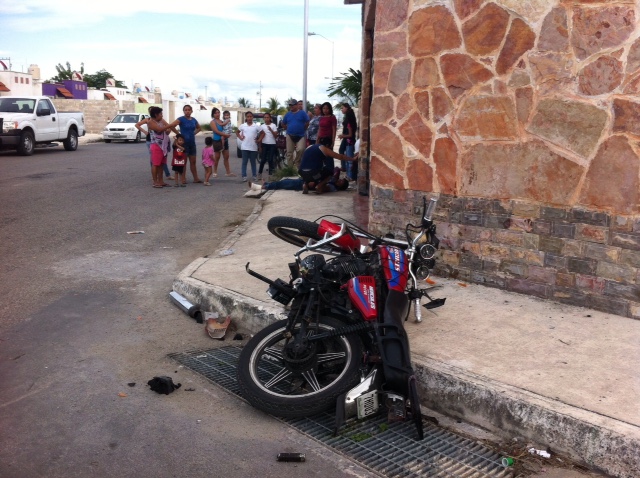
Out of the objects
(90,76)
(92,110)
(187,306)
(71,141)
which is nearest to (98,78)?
(90,76)

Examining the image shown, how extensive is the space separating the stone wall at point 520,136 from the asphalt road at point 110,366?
108 inches

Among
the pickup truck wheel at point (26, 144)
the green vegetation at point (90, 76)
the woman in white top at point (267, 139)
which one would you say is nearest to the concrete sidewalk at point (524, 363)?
the woman in white top at point (267, 139)

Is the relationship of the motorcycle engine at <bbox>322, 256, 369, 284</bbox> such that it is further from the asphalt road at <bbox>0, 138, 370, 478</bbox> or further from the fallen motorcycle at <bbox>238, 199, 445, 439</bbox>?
the asphalt road at <bbox>0, 138, 370, 478</bbox>

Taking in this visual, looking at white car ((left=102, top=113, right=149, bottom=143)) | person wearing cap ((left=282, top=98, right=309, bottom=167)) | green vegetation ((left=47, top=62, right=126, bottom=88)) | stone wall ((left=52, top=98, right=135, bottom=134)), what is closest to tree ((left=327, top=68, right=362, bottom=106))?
person wearing cap ((left=282, top=98, right=309, bottom=167))

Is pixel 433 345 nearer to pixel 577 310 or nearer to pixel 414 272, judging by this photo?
pixel 414 272

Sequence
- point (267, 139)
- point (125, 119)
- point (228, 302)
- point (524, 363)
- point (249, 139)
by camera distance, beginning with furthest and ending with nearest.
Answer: point (125, 119) → point (267, 139) → point (249, 139) → point (228, 302) → point (524, 363)

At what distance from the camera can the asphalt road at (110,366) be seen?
141 inches

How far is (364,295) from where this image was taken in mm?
4297

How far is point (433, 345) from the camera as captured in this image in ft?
15.3

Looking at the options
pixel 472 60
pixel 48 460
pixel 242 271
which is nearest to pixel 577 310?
pixel 472 60

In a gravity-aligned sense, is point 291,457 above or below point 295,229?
below

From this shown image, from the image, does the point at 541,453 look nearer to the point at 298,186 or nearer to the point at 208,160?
the point at 298,186

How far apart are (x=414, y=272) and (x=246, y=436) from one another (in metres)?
1.80

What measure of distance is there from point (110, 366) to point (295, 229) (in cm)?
174
